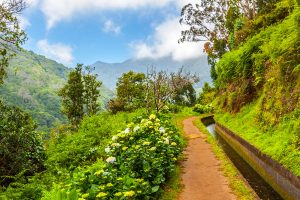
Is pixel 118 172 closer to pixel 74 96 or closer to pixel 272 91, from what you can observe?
pixel 272 91

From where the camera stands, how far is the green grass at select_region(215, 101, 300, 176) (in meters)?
9.19

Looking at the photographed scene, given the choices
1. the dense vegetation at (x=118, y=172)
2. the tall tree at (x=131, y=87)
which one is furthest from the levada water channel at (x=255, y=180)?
the tall tree at (x=131, y=87)

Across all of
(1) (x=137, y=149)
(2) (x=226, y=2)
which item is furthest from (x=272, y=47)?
(2) (x=226, y=2)

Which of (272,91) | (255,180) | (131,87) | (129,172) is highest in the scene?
(131,87)

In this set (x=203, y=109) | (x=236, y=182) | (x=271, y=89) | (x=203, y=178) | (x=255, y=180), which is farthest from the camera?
(x=203, y=109)

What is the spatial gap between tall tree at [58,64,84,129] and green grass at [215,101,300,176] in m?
25.7

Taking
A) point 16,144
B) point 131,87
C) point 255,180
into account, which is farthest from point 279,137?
point 131,87

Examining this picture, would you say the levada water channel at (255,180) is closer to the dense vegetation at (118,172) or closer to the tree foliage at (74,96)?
the dense vegetation at (118,172)

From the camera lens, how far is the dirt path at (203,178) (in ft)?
29.6

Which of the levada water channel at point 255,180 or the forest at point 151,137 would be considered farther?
the levada water channel at point 255,180

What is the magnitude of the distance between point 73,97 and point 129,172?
32.3 metres

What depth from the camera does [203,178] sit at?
1065 cm

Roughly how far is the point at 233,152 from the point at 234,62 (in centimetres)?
683

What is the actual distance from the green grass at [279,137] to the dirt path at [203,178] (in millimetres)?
1658
